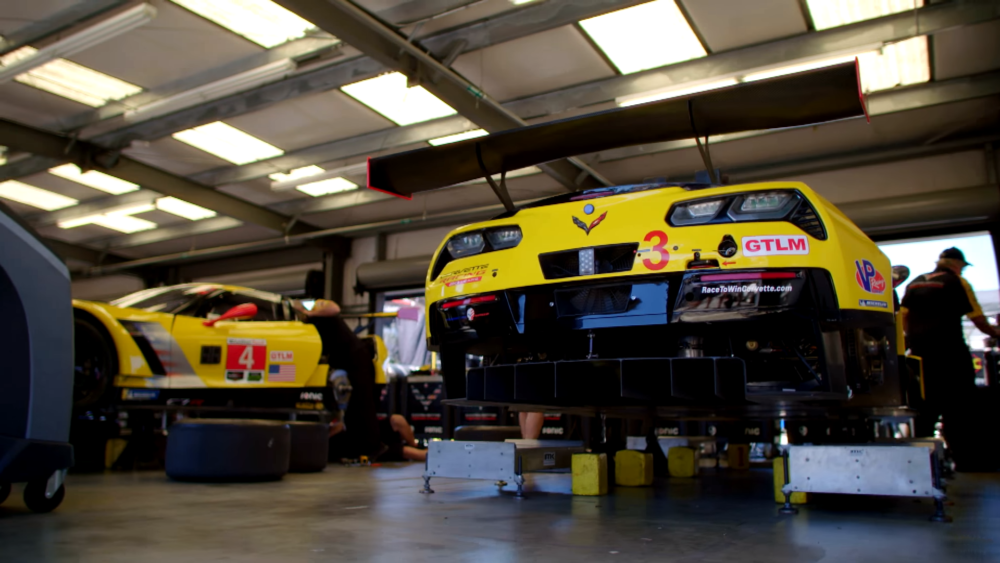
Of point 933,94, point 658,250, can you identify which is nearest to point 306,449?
point 658,250

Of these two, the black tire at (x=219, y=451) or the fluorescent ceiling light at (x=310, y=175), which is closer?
the black tire at (x=219, y=451)

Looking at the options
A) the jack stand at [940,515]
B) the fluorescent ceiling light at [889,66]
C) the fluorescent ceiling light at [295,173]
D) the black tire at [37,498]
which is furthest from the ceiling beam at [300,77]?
the black tire at [37,498]

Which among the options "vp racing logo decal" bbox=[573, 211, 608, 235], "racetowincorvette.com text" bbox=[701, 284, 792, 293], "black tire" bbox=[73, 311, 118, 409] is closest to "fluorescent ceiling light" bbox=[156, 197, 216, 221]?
"black tire" bbox=[73, 311, 118, 409]

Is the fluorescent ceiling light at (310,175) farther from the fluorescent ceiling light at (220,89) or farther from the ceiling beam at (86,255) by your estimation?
the ceiling beam at (86,255)

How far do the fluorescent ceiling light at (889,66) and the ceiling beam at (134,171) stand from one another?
879 cm

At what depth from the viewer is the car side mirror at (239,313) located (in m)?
6.49

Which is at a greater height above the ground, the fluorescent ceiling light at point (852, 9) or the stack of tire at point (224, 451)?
the fluorescent ceiling light at point (852, 9)

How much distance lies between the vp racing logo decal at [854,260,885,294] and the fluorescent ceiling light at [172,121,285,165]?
9.13 metres

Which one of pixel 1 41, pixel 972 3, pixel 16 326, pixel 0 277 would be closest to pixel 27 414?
pixel 16 326

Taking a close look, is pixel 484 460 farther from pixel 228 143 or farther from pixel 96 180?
pixel 96 180

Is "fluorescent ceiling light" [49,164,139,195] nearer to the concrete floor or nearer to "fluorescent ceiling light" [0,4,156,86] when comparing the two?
"fluorescent ceiling light" [0,4,156,86]

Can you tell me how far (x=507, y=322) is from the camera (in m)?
2.81

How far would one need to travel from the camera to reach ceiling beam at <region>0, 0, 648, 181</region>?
22.5 feet

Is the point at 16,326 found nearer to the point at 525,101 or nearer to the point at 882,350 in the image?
the point at 882,350
